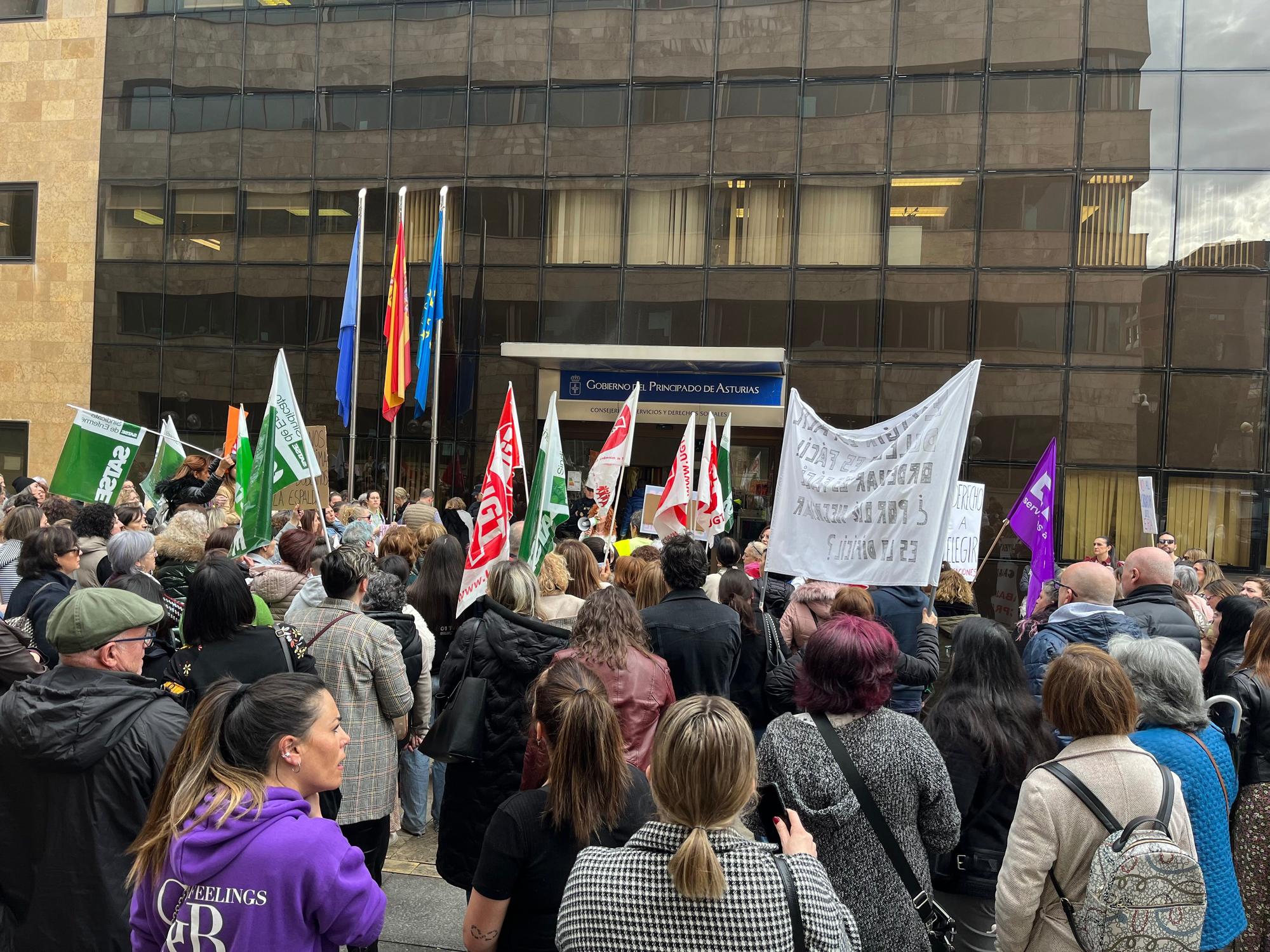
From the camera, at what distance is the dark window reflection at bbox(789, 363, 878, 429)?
19125 mm

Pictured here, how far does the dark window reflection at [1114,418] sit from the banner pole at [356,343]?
39.7 feet

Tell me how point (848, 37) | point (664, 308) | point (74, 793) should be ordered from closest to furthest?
point (74, 793) → point (848, 37) → point (664, 308)

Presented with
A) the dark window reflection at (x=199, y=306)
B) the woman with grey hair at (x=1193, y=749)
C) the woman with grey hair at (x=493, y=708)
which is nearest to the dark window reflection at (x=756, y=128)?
the dark window reflection at (x=199, y=306)

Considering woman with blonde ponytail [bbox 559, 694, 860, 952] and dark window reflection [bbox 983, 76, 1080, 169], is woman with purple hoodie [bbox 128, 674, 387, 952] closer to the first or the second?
woman with blonde ponytail [bbox 559, 694, 860, 952]

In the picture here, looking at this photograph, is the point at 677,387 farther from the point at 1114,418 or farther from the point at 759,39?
the point at 1114,418

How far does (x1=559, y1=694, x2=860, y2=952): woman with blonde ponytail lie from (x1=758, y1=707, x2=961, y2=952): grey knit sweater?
A: 950 millimetres

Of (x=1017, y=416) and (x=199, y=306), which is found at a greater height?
(x=199, y=306)

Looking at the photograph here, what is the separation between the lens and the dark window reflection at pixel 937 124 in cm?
1875

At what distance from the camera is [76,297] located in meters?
22.6

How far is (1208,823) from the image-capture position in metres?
3.79

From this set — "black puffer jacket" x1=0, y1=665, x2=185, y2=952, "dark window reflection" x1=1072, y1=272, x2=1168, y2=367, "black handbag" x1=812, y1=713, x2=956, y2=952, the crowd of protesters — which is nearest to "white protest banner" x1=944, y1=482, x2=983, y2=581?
the crowd of protesters

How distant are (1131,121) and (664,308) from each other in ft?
27.8

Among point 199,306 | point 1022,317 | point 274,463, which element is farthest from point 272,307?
point 274,463

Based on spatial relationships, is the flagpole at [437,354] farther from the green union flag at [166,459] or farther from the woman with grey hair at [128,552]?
the woman with grey hair at [128,552]
